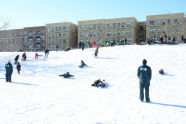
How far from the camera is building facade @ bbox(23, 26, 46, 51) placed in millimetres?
105419

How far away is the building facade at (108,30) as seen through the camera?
3393 inches

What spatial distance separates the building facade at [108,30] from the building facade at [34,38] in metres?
20.3

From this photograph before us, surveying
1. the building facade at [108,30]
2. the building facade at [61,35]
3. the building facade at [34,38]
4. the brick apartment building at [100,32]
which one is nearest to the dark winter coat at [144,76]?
the brick apartment building at [100,32]

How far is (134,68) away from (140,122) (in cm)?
1619

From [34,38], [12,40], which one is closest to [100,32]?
[34,38]

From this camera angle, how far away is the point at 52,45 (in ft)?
323

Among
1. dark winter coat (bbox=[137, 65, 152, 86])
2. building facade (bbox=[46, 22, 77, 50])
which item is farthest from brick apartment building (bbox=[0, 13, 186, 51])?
dark winter coat (bbox=[137, 65, 152, 86])

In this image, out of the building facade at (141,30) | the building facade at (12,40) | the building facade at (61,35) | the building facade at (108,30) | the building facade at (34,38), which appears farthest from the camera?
the building facade at (12,40)

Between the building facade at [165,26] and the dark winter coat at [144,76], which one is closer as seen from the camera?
the dark winter coat at [144,76]

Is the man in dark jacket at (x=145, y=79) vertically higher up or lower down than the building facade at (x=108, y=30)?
lower down

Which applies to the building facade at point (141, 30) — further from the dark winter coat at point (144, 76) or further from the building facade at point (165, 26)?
the dark winter coat at point (144, 76)

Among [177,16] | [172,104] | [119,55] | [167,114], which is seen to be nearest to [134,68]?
[119,55]

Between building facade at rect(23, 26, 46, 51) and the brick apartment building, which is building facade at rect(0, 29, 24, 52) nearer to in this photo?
the brick apartment building

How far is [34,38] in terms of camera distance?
107 m
